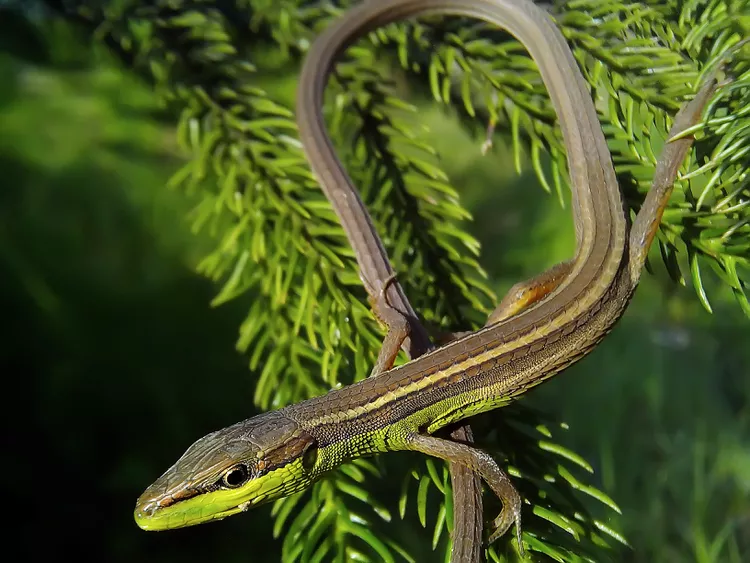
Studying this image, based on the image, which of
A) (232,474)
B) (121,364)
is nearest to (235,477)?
(232,474)

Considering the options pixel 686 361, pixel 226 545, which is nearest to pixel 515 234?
pixel 686 361

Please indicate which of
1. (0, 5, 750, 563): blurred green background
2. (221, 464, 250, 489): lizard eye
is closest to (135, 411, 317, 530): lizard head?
(221, 464, 250, 489): lizard eye

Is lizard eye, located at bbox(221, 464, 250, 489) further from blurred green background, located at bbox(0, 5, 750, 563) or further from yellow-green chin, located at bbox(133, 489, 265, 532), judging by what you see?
blurred green background, located at bbox(0, 5, 750, 563)

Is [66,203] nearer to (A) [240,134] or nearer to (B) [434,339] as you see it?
(A) [240,134]

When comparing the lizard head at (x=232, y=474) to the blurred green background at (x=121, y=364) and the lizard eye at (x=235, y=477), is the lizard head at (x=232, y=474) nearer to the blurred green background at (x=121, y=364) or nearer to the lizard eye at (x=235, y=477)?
the lizard eye at (x=235, y=477)

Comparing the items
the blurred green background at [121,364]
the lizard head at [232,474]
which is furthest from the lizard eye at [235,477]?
the blurred green background at [121,364]

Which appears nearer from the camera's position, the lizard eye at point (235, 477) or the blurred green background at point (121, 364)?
the lizard eye at point (235, 477)
